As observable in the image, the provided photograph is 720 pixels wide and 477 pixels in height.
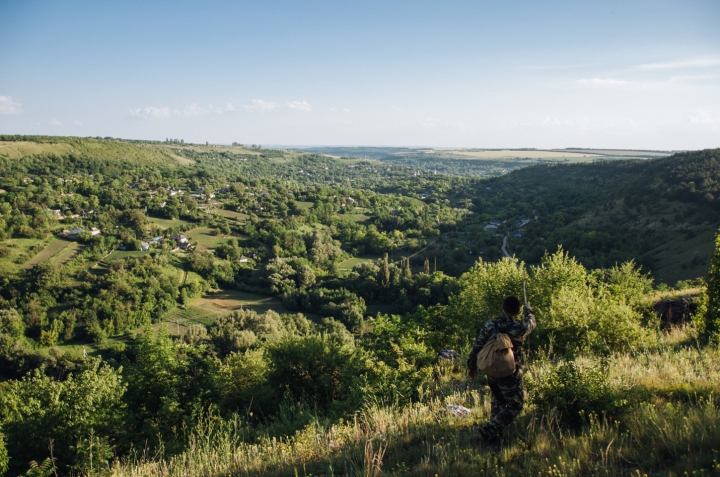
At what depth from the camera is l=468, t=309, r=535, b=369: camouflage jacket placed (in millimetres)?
4496

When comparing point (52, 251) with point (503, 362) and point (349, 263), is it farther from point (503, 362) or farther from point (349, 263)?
point (503, 362)

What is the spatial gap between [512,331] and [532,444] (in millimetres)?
1191

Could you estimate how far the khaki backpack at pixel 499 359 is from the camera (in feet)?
14.1

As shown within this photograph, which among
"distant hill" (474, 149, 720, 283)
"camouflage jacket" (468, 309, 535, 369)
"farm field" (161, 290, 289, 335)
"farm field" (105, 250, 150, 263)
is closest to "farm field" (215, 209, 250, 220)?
"farm field" (105, 250, 150, 263)

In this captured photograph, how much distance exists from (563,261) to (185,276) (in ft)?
167

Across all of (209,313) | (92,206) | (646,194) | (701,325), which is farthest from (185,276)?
(646,194)

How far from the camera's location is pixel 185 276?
52969 mm

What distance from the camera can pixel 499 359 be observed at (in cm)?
431

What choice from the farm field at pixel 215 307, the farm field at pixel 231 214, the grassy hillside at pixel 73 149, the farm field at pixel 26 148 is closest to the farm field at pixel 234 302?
the farm field at pixel 215 307

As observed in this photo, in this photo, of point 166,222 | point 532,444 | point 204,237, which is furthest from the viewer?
point 166,222

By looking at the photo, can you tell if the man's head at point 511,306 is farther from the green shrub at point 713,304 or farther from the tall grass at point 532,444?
the green shrub at point 713,304

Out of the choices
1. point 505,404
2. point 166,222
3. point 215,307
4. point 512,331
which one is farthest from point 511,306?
point 166,222

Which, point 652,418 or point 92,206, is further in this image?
point 92,206

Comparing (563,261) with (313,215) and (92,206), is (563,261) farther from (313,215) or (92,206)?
(92,206)
